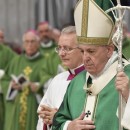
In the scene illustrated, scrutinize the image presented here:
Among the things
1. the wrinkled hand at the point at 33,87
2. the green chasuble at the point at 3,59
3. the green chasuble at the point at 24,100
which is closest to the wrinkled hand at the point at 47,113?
the green chasuble at the point at 24,100

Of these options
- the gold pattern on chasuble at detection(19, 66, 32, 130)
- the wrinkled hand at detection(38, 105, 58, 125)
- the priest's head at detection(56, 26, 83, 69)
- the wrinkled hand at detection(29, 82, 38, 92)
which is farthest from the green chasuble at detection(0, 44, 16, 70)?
the wrinkled hand at detection(38, 105, 58, 125)

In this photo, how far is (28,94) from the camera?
36.7 ft

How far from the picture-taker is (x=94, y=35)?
18.7 feet

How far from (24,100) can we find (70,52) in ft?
15.6

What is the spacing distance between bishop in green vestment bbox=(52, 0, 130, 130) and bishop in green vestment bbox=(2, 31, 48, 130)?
4942 millimetres

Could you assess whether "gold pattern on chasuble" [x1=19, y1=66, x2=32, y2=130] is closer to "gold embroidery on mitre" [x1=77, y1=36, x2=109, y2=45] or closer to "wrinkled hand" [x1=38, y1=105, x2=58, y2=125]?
"wrinkled hand" [x1=38, y1=105, x2=58, y2=125]

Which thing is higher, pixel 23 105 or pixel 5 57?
pixel 5 57

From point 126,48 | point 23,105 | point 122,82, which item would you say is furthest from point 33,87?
point 122,82

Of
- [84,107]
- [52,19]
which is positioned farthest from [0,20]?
[84,107]

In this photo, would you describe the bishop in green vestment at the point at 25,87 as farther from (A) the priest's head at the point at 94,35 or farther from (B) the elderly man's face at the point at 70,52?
(A) the priest's head at the point at 94,35

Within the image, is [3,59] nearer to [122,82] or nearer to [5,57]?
[5,57]

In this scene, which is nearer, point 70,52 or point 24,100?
point 70,52

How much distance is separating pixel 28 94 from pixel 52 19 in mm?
5248

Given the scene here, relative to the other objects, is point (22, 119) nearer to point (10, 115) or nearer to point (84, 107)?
point (10, 115)
